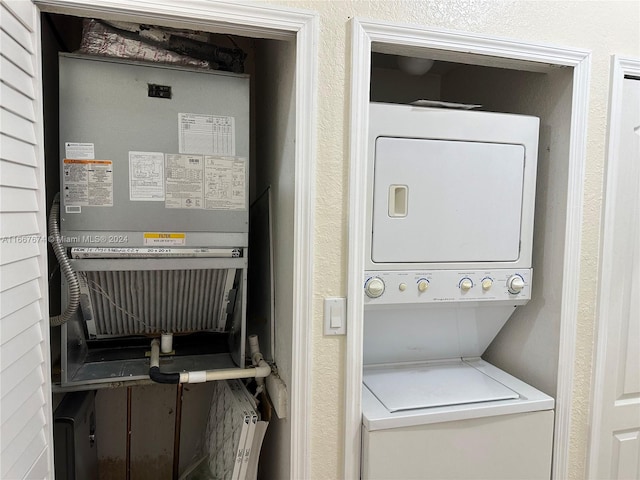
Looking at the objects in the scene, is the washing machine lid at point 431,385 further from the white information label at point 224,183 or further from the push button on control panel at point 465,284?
the white information label at point 224,183

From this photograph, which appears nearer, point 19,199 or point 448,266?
point 19,199

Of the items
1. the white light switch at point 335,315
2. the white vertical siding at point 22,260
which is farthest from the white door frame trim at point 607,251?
the white vertical siding at point 22,260

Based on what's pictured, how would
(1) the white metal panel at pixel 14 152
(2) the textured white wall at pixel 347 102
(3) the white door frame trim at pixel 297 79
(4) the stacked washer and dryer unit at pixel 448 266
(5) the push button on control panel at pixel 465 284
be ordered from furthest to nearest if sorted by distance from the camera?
(5) the push button on control panel at pixel 465 284 → (4) the stacked washer and dryer unit at pixel 448 266 → (2) the textured white wall at pixel 347 102 → (3) the white door frame trim at pixel 297 79 → (1) the white metal panel at pixel 14 152

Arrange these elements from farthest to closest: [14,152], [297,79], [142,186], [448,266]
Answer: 1. [448,266]
2. [142,186]
3. [297,79]
4. [14,152]

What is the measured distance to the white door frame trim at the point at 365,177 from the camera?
1.30 m

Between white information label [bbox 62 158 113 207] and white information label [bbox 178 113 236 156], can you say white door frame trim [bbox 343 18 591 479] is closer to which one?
white information label [bbox 178 113 236 156]

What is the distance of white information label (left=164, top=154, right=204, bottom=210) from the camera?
1.41 metres

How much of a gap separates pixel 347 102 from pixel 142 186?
26.9 inches

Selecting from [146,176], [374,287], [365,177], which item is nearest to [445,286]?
[374,287]

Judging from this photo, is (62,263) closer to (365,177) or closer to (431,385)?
(365,177)

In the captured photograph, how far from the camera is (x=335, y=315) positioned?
4.38 feet

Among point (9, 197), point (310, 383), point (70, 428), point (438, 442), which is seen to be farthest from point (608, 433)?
point (9, 197)

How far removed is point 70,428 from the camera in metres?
1.53

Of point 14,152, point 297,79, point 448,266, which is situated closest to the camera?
point 14,152
